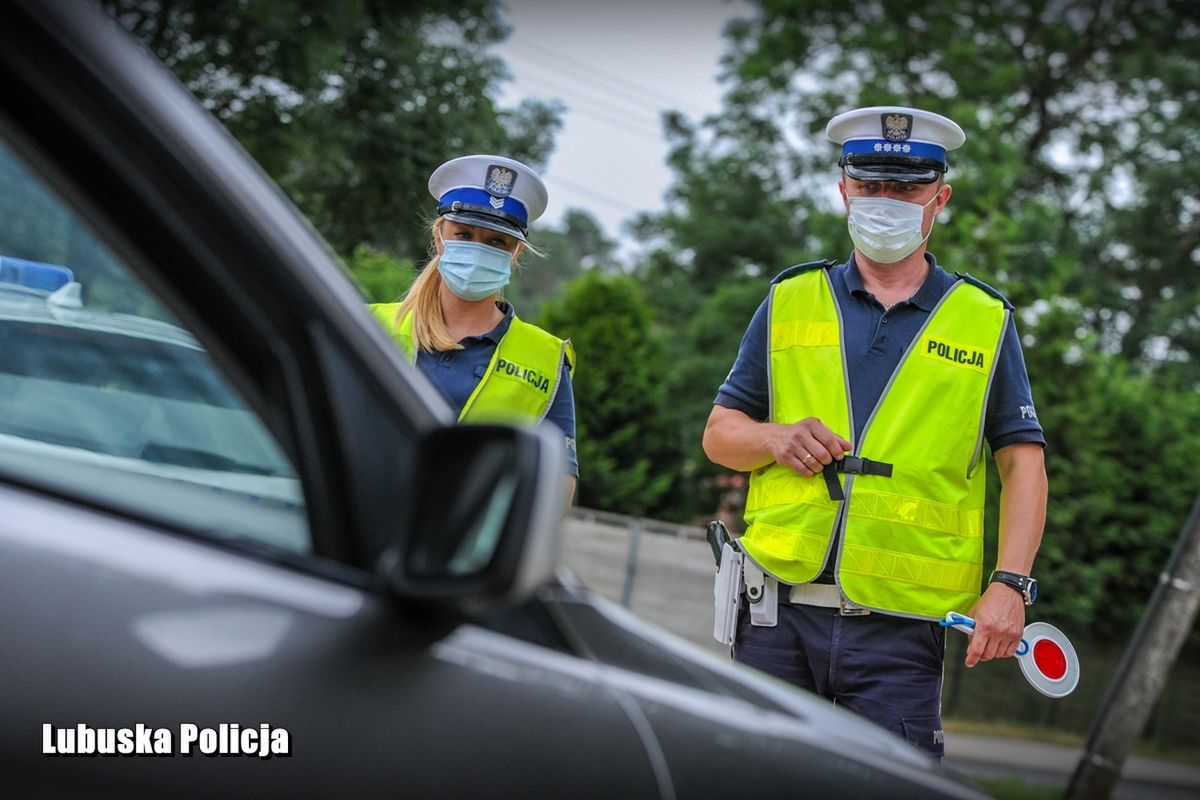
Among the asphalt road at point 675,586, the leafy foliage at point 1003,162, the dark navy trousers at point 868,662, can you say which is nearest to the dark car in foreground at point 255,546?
the dark navy trousers at point 868,662

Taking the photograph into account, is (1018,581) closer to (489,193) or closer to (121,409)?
(489,193)

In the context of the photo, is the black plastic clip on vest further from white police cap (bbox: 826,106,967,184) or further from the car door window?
the car door window

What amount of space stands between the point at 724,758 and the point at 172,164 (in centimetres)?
84

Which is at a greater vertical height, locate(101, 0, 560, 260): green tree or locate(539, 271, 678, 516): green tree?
locate(101, 0, 560, 260): green tree

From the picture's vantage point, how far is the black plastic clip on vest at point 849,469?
10.1 ft

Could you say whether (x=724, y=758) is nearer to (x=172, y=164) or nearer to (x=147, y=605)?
(x=147, y=605)

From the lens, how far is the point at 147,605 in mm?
1338

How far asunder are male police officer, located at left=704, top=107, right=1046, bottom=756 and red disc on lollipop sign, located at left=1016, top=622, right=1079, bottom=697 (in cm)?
6

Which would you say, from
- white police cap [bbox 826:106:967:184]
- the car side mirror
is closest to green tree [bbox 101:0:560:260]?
white police cap [bbox 826:106:967:184]

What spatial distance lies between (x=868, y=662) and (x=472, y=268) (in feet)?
4.67

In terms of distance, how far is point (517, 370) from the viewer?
3.50 metres

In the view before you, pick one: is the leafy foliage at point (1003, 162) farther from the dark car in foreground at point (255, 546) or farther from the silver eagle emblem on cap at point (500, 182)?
the dark car in foreground at point (255, 546)

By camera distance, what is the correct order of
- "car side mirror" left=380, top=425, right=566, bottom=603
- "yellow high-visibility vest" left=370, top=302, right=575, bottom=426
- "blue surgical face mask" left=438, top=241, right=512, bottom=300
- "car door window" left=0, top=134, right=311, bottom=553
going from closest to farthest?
"car side mirror" left=380, top=425, right=566, bottom=603, "car door window" left=0, top=134, right=311, bottom=553, "yellow high-visibility vest" left=370, top=302, right=575, bottom=426, "blue surgical face mask" left=438, top=241, right=512, bottom=300

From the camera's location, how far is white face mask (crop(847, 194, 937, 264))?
3.33m
